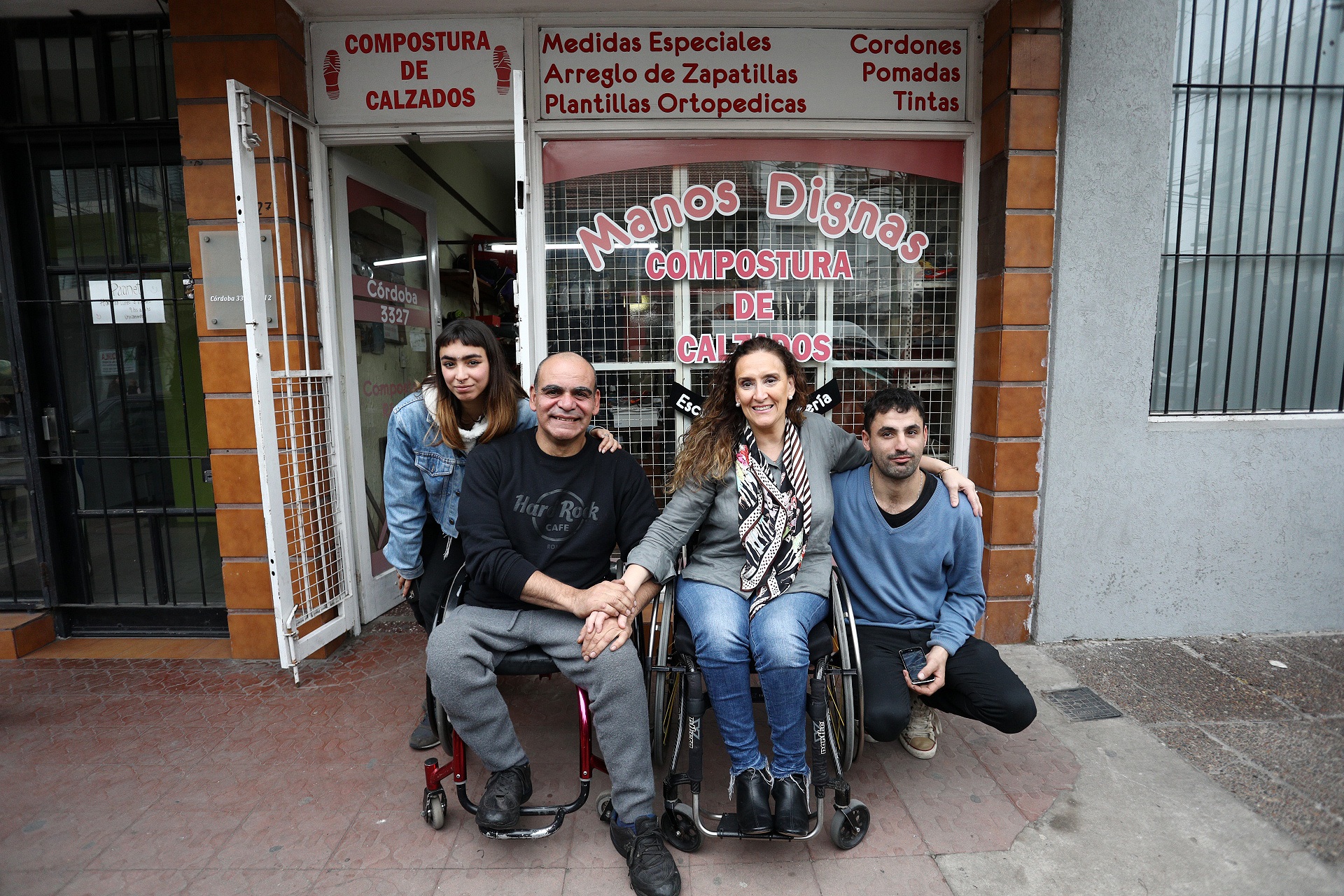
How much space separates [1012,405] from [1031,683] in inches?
52.0

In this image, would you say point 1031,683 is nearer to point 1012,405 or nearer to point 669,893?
point 1012,405

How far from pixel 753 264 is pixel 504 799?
2.68 meters

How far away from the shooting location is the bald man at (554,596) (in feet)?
6.83

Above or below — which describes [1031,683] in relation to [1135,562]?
below

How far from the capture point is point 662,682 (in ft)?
7.14

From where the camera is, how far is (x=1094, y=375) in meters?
3.30

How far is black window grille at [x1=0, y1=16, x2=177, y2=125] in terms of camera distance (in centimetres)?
339

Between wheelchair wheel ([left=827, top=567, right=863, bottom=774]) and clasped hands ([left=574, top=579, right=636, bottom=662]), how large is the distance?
0.68 m

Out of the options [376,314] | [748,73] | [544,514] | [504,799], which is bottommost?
[504,799]

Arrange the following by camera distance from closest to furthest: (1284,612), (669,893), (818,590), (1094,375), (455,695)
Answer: (669,893) < (455,695) < (818,590) < (1094,375) < (1284,612)

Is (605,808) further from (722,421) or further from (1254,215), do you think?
(1254,215)

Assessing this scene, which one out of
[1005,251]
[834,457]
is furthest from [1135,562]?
[834,457]

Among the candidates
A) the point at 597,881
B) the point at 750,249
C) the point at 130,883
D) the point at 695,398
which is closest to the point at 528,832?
the point at 597,881

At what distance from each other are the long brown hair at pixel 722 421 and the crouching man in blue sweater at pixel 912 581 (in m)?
0.29
